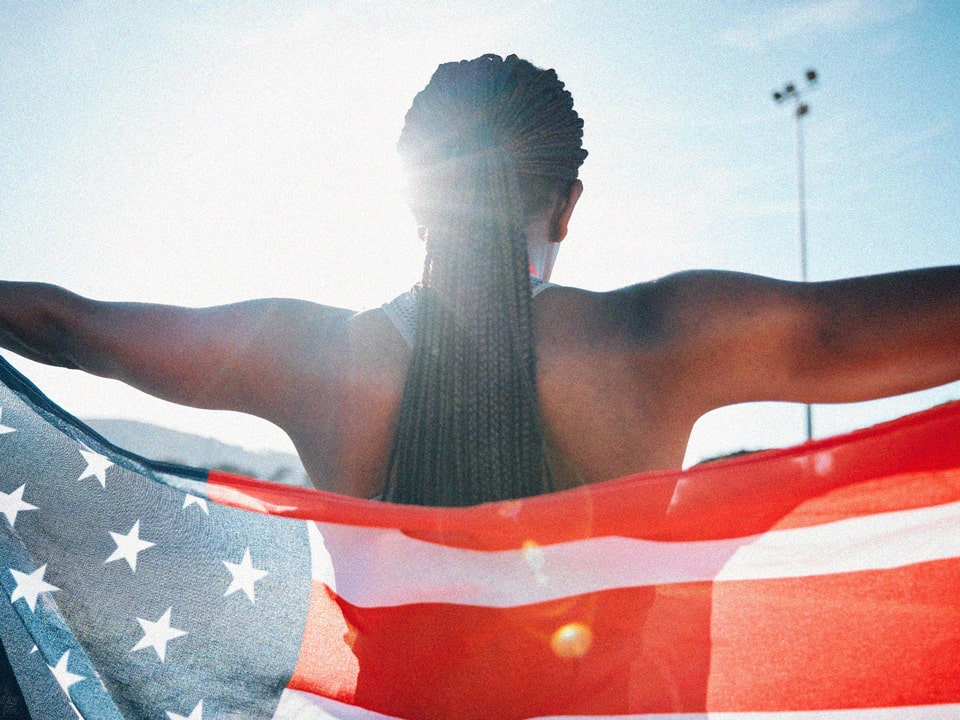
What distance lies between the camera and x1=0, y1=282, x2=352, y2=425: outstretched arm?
1.56 meters

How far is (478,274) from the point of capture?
1658 mm

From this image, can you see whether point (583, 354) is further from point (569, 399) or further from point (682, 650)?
point (682, 650)

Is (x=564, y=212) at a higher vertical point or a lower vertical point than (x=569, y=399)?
higher

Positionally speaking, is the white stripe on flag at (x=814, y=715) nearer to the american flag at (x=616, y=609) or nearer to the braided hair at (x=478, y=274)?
the american flag at (x=616, y=609)

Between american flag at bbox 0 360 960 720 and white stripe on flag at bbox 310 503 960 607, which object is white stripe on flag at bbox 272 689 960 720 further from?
white stripe on flag at bbox 310 503 960 607

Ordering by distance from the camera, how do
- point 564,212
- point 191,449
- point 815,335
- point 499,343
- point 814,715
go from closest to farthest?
point 815,335, point 814,715, point 499,343, point 564,212, point 191,449

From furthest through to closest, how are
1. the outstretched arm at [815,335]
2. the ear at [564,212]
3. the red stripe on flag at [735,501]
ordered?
1. the ear at [564,212]
2. the red stripe on flag at [735,501]
3. the outstretched arm at [815,335]

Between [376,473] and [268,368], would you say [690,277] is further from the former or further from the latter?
[268,368]

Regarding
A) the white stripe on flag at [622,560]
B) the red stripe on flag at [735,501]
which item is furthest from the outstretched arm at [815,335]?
the white stripe on flag at [622,560]

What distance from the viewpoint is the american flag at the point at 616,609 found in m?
1.39

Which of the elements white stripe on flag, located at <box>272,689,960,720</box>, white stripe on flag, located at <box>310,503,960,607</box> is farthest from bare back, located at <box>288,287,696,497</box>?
white stripe on flag, located at <box>272,689,960,720</box>

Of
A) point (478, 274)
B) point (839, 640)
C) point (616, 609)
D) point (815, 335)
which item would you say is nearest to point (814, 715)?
point (839, 640)

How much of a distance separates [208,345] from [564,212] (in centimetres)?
94

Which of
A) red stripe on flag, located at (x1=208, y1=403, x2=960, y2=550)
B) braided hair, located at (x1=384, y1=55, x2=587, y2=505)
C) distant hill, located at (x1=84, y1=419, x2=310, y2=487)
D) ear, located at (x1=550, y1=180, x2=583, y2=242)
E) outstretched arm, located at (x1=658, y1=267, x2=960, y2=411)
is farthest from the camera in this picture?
distant hill, located at (x1=84, y1=419, x2=310, y2=487)
